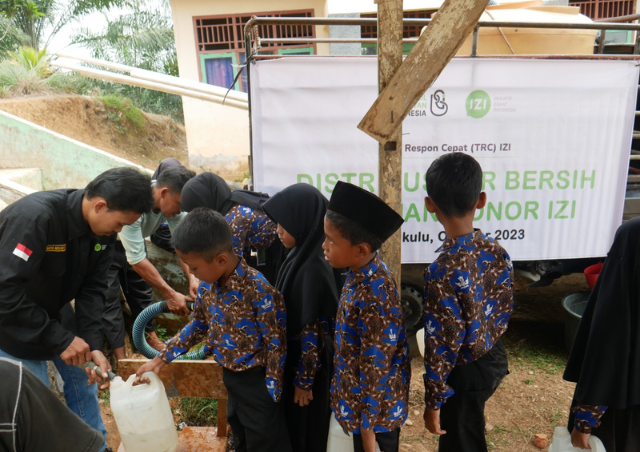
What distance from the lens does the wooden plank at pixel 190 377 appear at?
2.21 metres

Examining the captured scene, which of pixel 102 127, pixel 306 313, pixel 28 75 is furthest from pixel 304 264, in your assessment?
pixel 28 75

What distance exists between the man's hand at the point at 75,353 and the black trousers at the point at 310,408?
95 cm

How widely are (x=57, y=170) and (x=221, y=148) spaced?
10.3ft

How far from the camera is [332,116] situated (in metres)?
3.45

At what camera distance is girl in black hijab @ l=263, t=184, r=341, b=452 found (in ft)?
7.11

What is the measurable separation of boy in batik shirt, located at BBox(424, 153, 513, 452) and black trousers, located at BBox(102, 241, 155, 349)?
2458mm

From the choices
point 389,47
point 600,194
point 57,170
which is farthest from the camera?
point 57,170

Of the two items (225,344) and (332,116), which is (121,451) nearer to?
(225,344)

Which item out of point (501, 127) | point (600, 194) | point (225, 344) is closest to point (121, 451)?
point (225, 344)

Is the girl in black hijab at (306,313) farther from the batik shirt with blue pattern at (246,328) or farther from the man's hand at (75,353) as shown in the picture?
the man's hand at (75,353)

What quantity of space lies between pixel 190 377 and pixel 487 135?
8.85 ft

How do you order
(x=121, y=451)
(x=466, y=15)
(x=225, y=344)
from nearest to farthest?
(x=466, y=15) → (x=225, y=344) → (x=121, y=451)

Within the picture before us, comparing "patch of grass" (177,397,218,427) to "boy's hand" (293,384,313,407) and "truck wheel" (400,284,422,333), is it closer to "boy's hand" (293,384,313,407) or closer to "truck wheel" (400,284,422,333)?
"boy's hand" (293,384,313,407)

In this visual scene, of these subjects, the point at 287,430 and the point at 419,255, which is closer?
the point at 287,430
